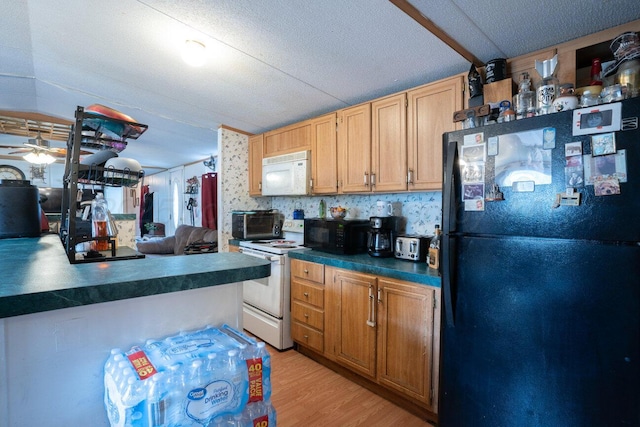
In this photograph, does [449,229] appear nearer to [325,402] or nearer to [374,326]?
[374,326]

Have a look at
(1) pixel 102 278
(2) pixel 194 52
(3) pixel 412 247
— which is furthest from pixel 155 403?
(2) pixel 194 52

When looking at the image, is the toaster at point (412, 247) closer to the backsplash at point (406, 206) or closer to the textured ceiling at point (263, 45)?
the backsplash at point (406, 206)

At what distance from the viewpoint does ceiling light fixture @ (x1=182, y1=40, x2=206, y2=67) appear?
6.54ft

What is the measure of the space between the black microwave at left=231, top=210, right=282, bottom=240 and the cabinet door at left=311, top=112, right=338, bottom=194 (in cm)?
87

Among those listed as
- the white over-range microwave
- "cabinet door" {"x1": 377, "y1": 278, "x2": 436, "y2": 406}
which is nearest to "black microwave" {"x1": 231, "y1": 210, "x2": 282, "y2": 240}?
the white over-range microwave

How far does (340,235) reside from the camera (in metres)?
2.45

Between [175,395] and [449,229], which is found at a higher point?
[449,229]

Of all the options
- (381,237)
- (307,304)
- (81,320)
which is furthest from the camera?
(307,304)

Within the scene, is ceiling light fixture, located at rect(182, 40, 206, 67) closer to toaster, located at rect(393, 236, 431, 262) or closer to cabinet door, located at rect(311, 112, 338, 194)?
cabinet door, located at rect(311, 112, 338, 194)

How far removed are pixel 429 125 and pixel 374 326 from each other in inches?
57.2

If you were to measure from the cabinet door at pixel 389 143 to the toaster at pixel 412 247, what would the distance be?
387mm

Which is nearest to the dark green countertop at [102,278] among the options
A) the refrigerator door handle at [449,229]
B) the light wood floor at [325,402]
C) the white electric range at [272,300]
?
the refrigerator door handle at [449,229]

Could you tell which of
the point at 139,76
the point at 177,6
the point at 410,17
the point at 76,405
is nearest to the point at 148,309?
the point at 76,405

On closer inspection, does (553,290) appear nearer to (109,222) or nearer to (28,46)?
(109,222)
